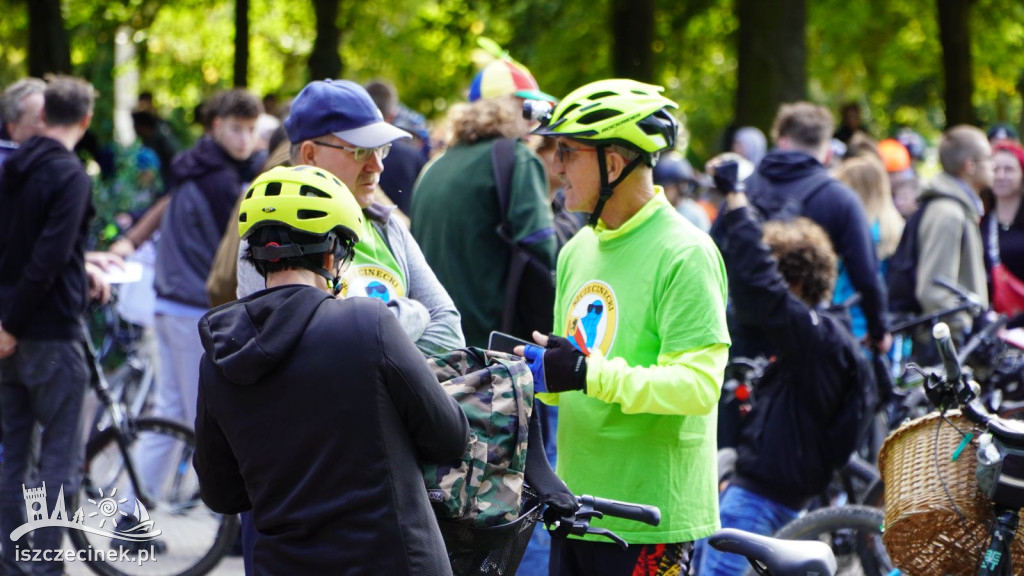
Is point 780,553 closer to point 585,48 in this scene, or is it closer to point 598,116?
point 598,116

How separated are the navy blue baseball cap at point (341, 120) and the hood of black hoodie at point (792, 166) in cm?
359

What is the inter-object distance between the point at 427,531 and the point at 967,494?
1.75 m

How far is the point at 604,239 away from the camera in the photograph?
3871 millimetres

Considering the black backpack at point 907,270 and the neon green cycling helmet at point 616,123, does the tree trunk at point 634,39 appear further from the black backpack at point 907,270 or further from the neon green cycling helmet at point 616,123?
the neon green cycling helmet at point 616,123

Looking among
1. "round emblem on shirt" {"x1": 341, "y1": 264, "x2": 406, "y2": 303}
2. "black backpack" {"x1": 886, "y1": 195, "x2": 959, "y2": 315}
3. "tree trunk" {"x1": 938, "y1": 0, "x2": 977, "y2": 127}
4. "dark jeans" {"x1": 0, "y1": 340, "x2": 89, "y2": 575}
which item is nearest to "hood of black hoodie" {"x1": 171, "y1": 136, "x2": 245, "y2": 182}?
"dark jeans" {"x1": 0, "y1": 340, "x2": 89, "y2": 575}

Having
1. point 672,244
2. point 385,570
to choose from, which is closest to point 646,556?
point 672,244

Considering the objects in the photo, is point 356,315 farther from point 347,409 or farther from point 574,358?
point 574,358

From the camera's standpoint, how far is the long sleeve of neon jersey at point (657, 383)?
349 centimetres

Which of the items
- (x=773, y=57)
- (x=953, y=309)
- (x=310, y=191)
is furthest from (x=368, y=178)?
(x=773, y=57)

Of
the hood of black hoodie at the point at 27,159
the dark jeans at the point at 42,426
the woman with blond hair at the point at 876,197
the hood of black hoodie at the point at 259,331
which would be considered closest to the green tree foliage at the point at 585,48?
the woman with blond hair at the point at 876,197

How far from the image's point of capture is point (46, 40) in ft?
52.7

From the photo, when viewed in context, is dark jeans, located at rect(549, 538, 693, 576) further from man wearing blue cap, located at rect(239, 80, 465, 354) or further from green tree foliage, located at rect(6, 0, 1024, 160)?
green tree foliage, located at rect(6, 0, 1024, 160)

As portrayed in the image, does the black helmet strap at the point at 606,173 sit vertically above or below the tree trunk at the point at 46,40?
above

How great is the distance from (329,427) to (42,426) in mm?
3423
